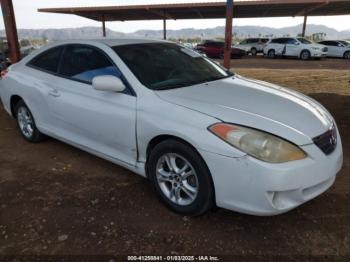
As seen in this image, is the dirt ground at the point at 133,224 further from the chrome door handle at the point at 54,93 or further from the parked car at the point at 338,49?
the parked car at the point at 338,49

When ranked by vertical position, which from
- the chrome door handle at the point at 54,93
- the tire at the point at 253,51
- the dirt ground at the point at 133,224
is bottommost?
the tire at the point at 253,51

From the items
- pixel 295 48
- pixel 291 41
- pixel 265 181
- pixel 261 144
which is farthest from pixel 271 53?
pixel 265 181

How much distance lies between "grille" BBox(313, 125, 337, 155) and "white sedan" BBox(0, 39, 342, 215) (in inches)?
0.4

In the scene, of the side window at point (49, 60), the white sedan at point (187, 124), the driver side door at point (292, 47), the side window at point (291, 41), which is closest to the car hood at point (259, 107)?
the white sedan at point (187, 124)

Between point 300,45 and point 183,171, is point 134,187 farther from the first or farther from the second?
point 300,45

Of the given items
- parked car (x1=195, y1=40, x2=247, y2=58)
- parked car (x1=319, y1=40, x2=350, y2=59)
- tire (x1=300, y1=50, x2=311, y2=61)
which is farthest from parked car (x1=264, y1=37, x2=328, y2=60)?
parked car (x1=195, y1=40, x2=247, y2=58)

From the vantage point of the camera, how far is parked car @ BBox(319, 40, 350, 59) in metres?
23.1

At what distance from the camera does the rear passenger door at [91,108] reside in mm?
3263

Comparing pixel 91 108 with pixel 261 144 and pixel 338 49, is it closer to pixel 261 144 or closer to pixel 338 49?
pixel 261 144

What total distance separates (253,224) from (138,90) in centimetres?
161

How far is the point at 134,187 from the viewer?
11.8 feet

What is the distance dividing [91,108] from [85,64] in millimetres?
614

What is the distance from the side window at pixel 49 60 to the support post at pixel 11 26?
386 cm

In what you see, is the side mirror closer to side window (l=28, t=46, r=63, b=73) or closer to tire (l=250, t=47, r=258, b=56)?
side window (l=28, t=46, r=63, b=73)
